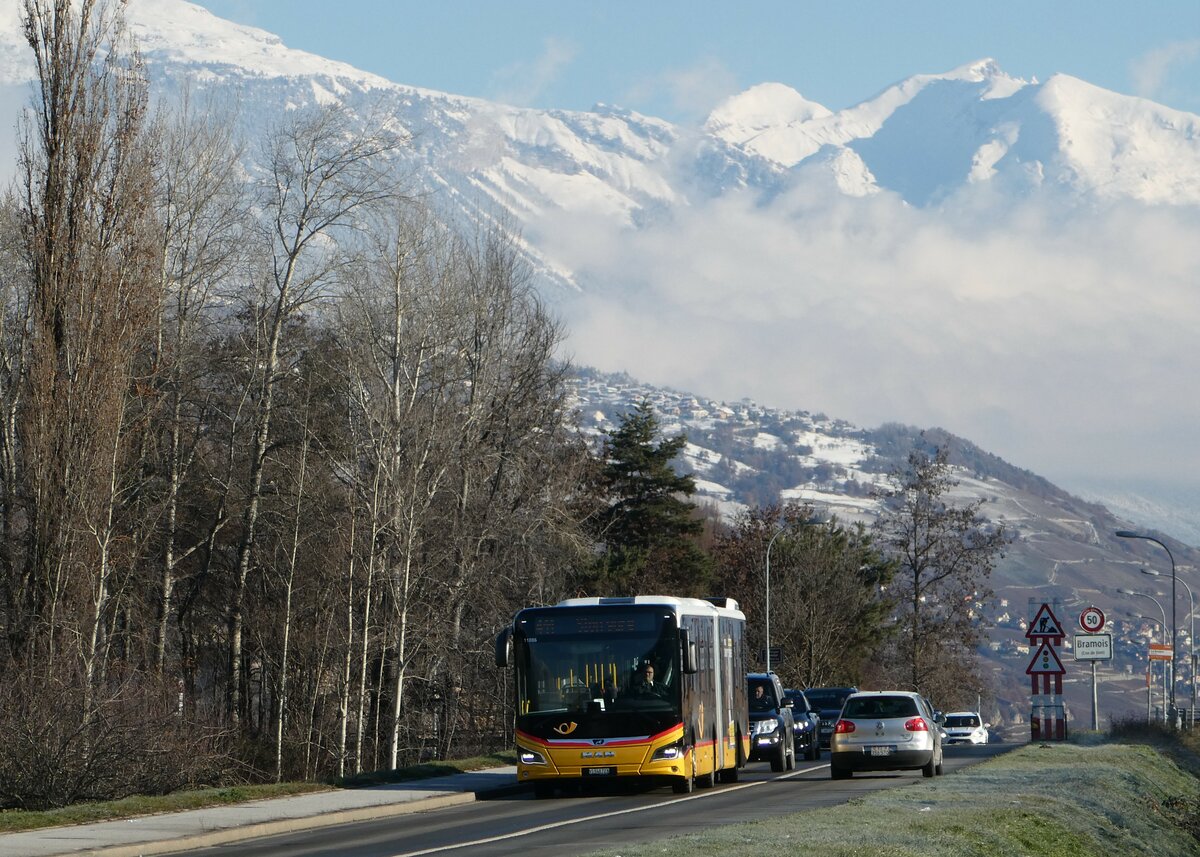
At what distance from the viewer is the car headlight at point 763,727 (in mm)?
37062

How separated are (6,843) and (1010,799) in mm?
12244

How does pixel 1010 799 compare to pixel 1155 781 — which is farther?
pixel 1155 781

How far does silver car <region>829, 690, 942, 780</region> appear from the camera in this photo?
3059 cm

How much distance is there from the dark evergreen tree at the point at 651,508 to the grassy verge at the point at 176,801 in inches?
1902

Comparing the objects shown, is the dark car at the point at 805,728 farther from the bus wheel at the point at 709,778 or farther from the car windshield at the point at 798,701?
the bus wheel at the point at 709,778

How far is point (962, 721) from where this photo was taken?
2430 inches

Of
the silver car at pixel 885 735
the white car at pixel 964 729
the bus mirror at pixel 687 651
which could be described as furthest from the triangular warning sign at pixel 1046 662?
the white car at pixel 964 729

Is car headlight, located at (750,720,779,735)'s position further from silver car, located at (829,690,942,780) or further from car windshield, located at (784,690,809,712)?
car windshield, located at (784,690,809,712)

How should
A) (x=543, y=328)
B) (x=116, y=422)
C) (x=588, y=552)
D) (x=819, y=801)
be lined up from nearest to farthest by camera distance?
(x=819, y=801), (x=116, y=422), (x=588, y=552), (x=543, y=328)

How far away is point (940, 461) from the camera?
8075cm

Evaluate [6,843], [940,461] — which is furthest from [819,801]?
[940,461]

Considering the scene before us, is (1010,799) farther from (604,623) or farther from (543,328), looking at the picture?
(543,328)

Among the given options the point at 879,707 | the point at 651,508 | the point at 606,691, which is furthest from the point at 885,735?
the point at 651,508

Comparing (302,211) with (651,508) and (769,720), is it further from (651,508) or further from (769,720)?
(651,508)
